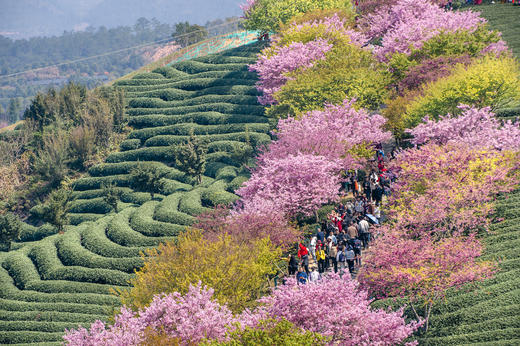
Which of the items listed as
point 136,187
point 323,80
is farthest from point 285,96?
point 136,187

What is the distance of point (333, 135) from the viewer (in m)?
43.2

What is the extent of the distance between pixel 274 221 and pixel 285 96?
2093 cm

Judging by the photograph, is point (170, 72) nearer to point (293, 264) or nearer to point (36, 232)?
point (36, 232)

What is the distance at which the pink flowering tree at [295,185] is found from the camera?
37625 mm

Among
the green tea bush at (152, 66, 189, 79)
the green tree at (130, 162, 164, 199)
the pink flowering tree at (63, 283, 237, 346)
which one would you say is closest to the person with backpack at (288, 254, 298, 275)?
the pink flowering tree at (63, 283, 237, 346)

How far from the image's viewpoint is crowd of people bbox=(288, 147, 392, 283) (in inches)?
1200

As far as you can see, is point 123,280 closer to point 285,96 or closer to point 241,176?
point 241,176

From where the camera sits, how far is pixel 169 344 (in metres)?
22.9

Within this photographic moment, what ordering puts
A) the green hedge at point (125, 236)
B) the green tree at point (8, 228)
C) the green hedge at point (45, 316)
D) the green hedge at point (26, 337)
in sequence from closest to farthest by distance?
the green hedge at point (26, 337) → the green hedge at point (45, 316) → the green hedge at point (125, 236) → the green tree at point (8, 228)

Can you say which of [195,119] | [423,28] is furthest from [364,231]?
[195,119]

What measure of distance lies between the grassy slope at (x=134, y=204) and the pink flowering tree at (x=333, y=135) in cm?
657

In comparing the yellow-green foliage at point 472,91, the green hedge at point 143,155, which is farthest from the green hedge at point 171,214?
the yellow-green foliage at point 472,91

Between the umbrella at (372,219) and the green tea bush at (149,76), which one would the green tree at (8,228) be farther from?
the green tea bush at (149,76)

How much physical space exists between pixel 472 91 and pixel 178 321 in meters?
26.0
